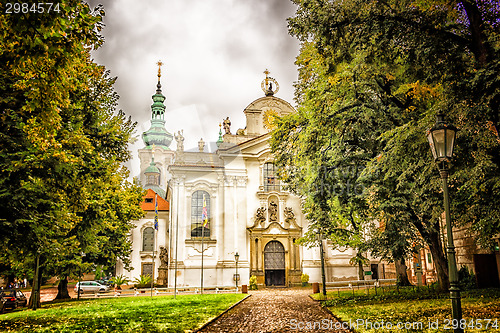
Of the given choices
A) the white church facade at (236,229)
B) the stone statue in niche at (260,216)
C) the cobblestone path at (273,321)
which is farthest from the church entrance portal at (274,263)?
the cobblestone path at (273,321)

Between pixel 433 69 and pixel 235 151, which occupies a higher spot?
pixel 235 151

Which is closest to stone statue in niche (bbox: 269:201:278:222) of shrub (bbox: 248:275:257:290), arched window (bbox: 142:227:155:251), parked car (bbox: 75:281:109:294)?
shrub (bbox: 248:275:257:290)

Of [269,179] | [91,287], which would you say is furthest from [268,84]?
[91,287]

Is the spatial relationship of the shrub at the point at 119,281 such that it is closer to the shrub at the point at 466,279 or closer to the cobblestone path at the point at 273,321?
the cobblestone path at the point at 273,321

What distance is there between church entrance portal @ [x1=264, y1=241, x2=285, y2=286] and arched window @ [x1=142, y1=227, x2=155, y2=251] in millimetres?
12626

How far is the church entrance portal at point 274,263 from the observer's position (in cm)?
3644

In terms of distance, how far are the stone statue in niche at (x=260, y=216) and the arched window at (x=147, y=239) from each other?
39.5 ft

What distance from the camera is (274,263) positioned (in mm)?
36688

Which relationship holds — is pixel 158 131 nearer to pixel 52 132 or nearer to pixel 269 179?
pixel 269 179

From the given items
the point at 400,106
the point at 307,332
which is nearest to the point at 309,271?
the point at 400,106

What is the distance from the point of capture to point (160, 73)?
74.8 metres

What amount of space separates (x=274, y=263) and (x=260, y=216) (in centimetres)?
447

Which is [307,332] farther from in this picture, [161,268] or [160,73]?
[160,73]

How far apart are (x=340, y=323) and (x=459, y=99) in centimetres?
706
